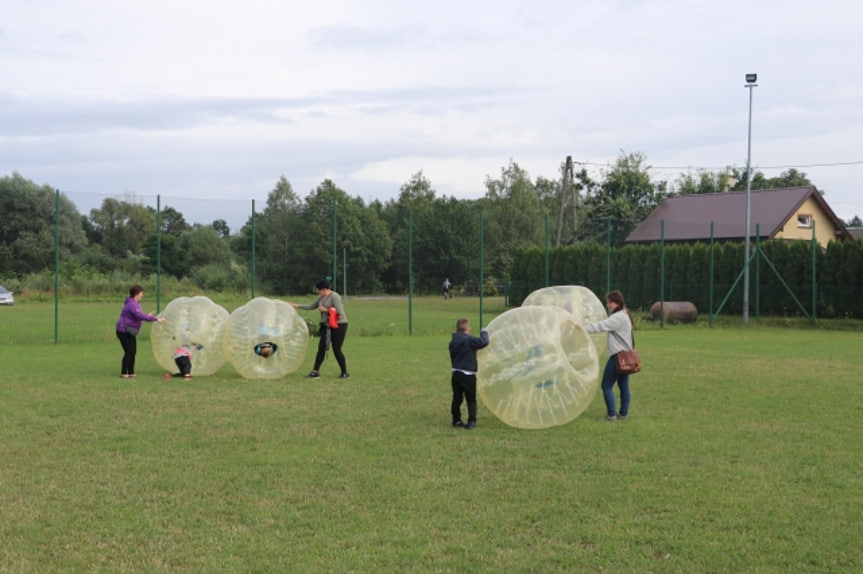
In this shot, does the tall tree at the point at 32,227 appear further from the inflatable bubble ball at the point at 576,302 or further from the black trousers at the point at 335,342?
the inflatable bubble ball at the point at 576,302

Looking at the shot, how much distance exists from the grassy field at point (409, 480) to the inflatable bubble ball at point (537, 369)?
27cm

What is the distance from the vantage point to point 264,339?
13.3 m

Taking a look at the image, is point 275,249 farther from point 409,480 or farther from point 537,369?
point 409,480

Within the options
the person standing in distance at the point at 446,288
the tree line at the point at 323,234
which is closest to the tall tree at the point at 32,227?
the tree line at the point at 323,234

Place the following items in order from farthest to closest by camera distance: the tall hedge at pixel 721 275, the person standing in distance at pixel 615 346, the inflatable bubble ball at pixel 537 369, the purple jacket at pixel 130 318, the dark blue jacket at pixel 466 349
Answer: the tall hedge at pixel 721 275, the purple jacket at pixel 130 318, the person standing in distance at pixel 615 346, the dark blue jacket at pixel 466 349, the inflatable bubble ball at pixel 537 369

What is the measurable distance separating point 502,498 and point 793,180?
69.7 m

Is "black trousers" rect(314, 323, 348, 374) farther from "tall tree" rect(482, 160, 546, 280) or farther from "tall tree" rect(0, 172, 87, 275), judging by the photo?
"tall tree" rect(482, 160, 546, 280)

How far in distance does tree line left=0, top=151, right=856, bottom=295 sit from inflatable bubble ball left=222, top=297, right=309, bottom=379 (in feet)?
27.7

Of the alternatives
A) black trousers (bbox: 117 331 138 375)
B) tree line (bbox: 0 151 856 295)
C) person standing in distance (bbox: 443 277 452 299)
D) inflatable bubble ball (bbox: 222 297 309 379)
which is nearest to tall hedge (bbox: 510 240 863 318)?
tree line (bbox: 0 151 856 295)

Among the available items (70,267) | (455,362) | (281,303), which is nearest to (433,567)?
(455,362)

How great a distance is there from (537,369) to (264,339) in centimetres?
546

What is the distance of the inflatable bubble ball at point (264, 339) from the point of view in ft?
43.2

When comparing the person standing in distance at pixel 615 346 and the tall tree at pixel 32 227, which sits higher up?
the tall tree at pixel 32 227

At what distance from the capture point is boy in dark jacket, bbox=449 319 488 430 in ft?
31.1
